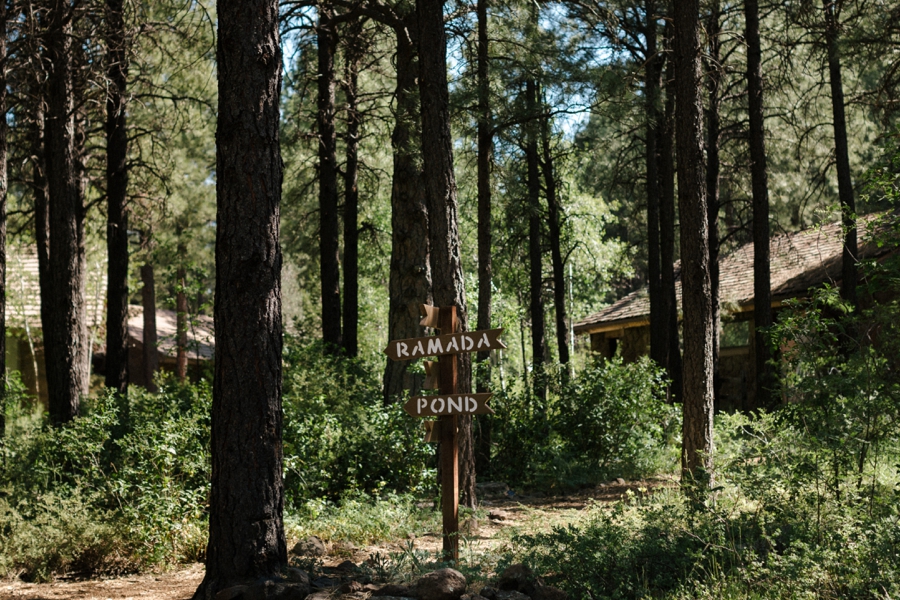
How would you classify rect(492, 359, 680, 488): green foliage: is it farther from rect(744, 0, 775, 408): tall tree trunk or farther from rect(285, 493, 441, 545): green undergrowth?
rect(744, 0, 775, 408): tall tree trunk

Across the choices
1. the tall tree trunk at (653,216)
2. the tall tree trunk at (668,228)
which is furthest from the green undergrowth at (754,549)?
the tall tree trunk at (653,216)

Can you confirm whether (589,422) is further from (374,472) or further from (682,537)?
(682,537)

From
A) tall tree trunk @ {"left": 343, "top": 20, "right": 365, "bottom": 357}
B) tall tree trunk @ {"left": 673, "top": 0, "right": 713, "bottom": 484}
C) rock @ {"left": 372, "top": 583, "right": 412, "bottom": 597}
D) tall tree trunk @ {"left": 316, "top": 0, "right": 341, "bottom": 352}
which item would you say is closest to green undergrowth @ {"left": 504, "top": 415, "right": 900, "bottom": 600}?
rock @ {"left": 372, "top": 583, "right": 412, "bottom": 597}

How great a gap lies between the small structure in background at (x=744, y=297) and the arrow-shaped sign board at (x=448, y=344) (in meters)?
11.0

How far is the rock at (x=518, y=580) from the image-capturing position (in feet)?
17.8

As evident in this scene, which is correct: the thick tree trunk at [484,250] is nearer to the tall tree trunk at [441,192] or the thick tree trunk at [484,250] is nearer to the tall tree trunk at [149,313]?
the tall tree trunk at [441,192]

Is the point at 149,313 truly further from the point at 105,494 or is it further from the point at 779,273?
the point at 105,494

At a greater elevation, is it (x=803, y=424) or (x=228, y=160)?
(x=228, y=160)

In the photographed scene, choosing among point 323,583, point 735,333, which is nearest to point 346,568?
point 323,583

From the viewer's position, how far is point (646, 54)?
1656cm

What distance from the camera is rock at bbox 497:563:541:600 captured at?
17.8 feet

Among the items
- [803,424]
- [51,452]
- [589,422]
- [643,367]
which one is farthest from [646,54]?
[51,452]

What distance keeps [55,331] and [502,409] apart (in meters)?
6.64

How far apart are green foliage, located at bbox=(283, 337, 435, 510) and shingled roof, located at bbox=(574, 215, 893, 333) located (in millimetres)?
10244
